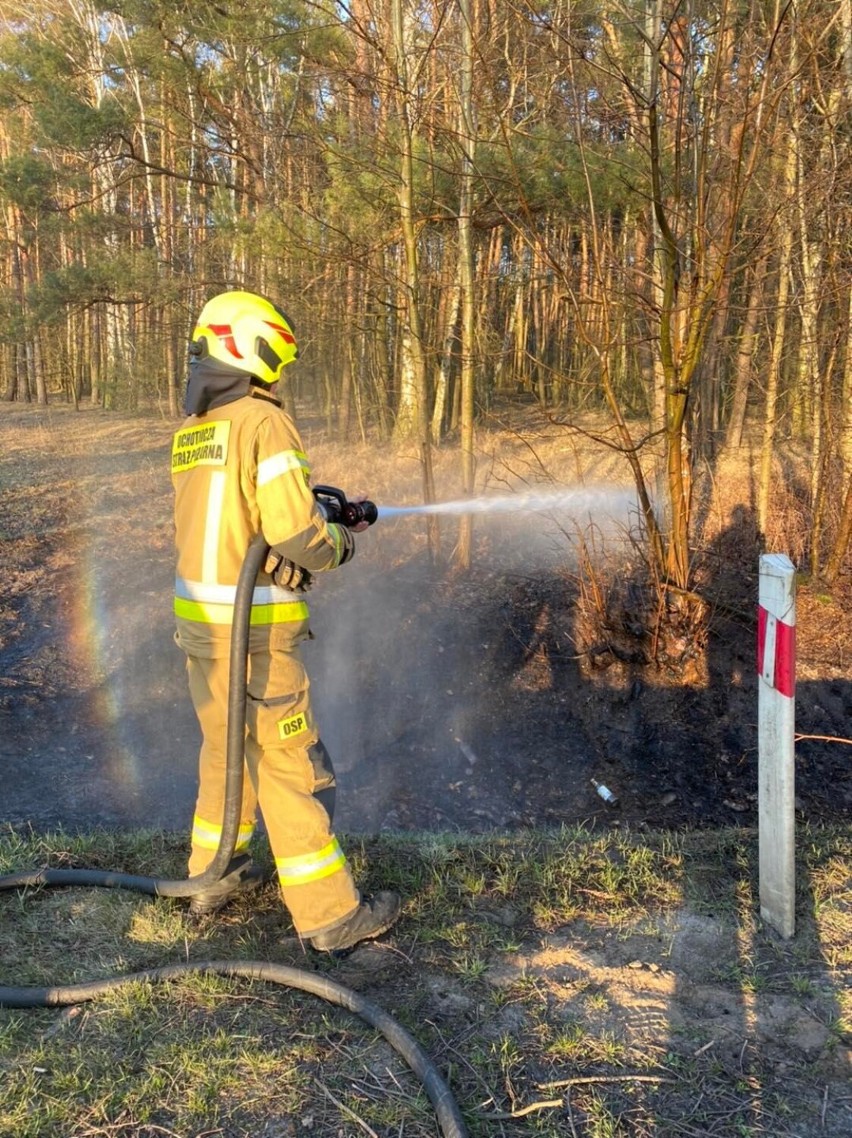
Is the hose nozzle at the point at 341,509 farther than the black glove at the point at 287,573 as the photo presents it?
Yes

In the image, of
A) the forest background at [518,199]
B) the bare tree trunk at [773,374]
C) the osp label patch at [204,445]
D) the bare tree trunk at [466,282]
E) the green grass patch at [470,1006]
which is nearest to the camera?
the green grass patch at [470,1006]

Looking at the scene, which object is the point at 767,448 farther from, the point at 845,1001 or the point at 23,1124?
the point at 23,1124

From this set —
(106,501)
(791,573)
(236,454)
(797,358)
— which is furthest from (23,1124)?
(106,501)

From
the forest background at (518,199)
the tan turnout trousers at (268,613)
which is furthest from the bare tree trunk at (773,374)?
the tan turnout trousers at (268,613)

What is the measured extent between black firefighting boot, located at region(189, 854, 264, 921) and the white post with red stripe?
1811 mm

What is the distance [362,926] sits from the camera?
279cm

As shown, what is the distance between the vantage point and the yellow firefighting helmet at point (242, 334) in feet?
9.30

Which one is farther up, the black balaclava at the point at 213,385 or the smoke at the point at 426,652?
the black balaclava at the point at 213,385

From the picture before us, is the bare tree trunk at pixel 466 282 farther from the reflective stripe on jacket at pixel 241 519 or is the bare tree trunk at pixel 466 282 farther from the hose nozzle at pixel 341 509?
the reflective stripe on jacket at pixel 241 519

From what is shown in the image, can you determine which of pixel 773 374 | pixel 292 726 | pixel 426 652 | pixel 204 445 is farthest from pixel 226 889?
pixel 773 374

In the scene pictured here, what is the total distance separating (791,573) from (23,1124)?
254cm

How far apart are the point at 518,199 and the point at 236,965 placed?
4.96 m

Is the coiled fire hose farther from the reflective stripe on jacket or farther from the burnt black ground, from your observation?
the burnt black ground

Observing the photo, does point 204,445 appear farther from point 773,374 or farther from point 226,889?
point 773,374
